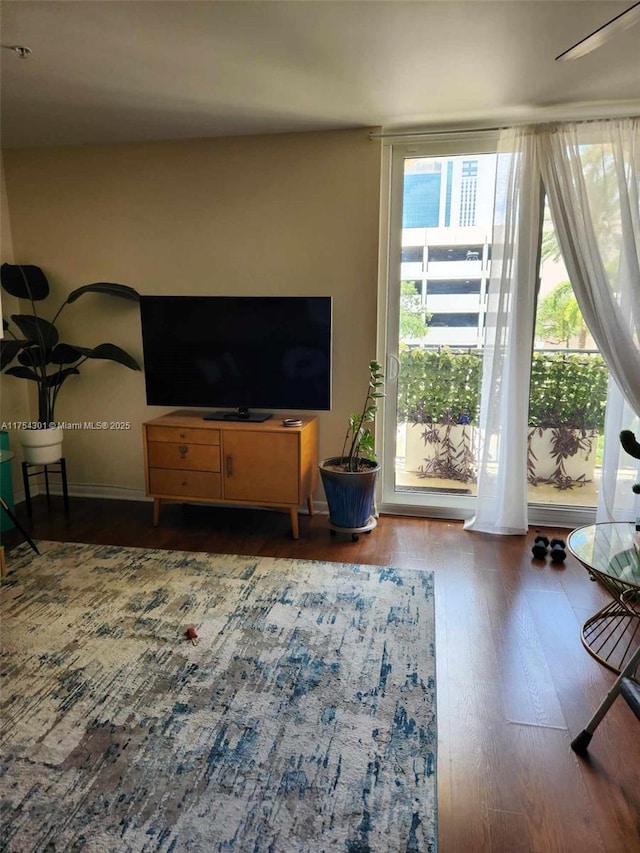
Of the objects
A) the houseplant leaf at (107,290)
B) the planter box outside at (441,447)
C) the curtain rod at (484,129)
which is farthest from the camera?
the planter box outside at (441,447)

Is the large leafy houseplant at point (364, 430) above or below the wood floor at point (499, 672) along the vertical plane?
above

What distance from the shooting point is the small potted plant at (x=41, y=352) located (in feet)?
10.8

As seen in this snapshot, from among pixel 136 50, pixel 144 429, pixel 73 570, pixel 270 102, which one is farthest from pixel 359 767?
pixel 270 102

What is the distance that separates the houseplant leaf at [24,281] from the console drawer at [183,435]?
1.27 metres

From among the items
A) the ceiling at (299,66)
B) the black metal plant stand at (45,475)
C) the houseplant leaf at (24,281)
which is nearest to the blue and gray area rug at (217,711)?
the black metal plant stand at (45,475)

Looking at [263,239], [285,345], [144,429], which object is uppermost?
[263,239]

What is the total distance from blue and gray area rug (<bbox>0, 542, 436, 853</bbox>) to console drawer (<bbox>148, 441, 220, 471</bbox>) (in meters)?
0.72

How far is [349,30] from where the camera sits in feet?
6.56

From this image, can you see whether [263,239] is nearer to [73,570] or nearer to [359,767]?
[73,570]

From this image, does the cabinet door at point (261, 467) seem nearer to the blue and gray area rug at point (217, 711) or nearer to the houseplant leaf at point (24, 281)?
the blue and gray area rug at point (217, 711)

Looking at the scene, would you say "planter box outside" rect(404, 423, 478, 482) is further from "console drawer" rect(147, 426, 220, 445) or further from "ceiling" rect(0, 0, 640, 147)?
"ceiling" rect(0, 0, 640, 147)

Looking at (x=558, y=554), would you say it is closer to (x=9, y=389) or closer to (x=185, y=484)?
(x=185, y=484)

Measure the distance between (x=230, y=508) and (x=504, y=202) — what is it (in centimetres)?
258

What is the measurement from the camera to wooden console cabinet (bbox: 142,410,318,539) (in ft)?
10.0
